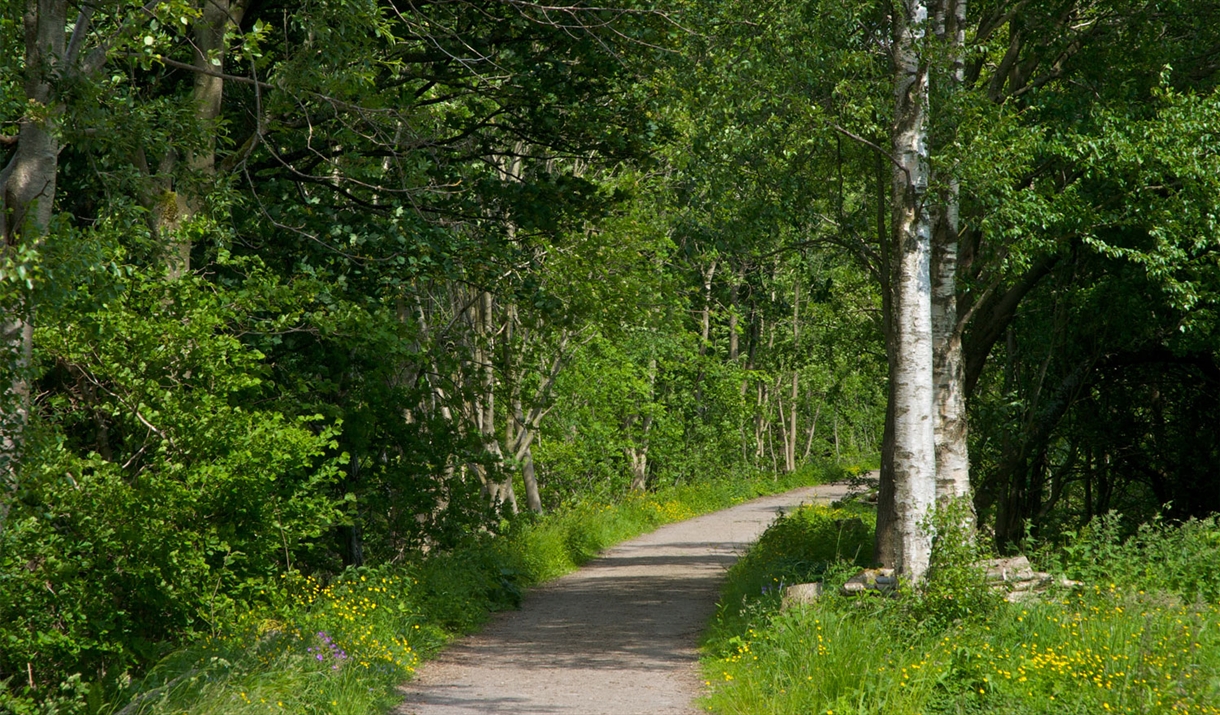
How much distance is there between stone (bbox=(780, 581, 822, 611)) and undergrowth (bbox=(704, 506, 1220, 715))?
0.47 ft

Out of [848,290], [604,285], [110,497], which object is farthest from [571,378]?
[110,497]

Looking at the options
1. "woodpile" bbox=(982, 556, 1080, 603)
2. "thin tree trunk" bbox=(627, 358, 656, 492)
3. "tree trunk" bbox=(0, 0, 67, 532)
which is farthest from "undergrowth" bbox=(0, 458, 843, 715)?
"thin tree trunk" bbox=(627, 358, 656, 492)

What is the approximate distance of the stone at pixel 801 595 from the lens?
32.9 feet

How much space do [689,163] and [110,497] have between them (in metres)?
7.57

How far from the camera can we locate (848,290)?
68.8 feet

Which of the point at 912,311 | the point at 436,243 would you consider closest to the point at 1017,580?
the point at 912,311

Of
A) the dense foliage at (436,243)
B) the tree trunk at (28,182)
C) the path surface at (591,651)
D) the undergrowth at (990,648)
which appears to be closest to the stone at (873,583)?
the undergrowth at (990,648)

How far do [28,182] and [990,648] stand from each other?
7.06 metres

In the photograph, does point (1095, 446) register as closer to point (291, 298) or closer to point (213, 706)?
point (291, 298)

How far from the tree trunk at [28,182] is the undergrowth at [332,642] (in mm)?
1466

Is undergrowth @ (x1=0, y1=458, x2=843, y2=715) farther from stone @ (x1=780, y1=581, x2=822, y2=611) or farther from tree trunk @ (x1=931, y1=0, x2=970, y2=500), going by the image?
tree trunk @ (x1=931, y1=0, x2=970, y2=500)

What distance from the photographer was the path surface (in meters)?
8.98

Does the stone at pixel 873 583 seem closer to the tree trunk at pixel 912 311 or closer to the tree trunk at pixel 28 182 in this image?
the tree trunk at pixel 912 311

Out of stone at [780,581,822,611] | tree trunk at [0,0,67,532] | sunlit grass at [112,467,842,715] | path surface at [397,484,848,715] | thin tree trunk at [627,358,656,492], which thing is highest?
tree trunk at [0,0,67,532]
